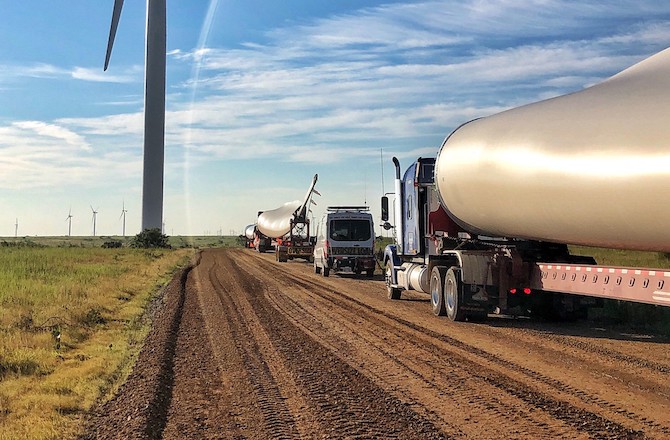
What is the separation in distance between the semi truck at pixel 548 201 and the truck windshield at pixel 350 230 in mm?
13295

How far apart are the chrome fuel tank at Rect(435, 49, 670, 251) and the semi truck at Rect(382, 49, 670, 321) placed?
19 mm

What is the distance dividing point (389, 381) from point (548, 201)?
3.64 m

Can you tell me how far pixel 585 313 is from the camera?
592 inches

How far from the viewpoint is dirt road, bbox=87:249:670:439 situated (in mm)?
6996

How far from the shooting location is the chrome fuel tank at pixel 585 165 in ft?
27.2

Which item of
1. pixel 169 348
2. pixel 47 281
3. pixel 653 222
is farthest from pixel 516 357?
pixel 47 281

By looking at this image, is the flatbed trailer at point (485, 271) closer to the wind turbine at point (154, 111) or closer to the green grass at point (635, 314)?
the green grass at point (635, 314)

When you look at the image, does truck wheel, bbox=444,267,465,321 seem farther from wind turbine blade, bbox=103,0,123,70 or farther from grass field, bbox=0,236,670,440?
wind turbine blade, bbox=103,0,123,70

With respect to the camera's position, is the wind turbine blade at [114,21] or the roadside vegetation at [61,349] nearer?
the roadside vegetation at [61,349]

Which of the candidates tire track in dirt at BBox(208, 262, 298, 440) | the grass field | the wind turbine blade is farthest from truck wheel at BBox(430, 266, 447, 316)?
the wind turbine blade

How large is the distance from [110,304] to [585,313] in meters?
A: 12.8

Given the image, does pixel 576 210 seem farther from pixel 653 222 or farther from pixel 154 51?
pixel 154 51

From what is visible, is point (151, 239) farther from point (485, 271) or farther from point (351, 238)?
point (485, 271)

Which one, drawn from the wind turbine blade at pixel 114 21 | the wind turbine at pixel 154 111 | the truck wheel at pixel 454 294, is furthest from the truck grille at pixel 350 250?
the wind turbine at pixel 154 111
